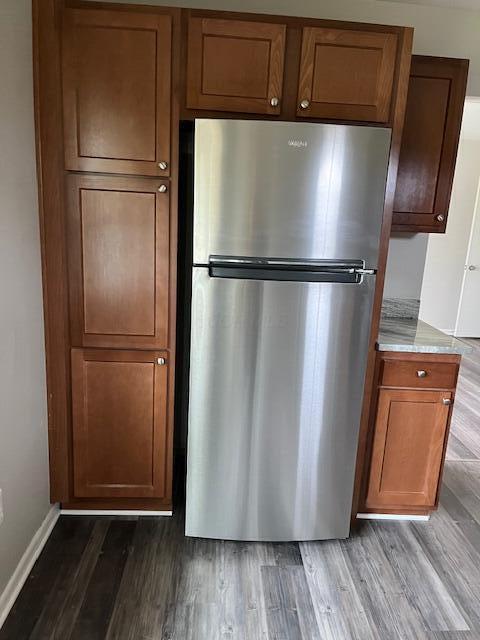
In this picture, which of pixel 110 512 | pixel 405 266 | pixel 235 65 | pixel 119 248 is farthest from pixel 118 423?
pixel 405 266

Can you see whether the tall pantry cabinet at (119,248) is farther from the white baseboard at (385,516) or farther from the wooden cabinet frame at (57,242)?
the white baseboard at (385,516)

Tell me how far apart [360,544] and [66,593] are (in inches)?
49.7

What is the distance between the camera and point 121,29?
172cm

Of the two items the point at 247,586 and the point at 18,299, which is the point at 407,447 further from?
the point at 18,299

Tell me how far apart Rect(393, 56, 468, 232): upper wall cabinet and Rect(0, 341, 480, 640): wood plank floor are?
1486 millimetres

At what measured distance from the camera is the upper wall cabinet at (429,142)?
2057mm

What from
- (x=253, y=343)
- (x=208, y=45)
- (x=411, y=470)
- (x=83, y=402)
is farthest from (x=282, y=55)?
(x=411, y=470)

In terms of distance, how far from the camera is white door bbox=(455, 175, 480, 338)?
18.7 feet

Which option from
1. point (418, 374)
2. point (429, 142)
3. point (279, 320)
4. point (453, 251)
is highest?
point (429, 142)

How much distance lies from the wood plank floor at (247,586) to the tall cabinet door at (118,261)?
34.8 inches

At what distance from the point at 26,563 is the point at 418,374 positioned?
1.80 metres

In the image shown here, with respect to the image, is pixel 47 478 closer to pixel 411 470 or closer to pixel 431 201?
pixel 411 470

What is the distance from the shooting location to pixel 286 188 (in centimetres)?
172

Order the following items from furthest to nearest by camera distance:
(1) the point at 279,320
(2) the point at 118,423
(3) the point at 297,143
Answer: (2) the point at 118,423, (1) the point at 279,320, (3) the point at 297,143
